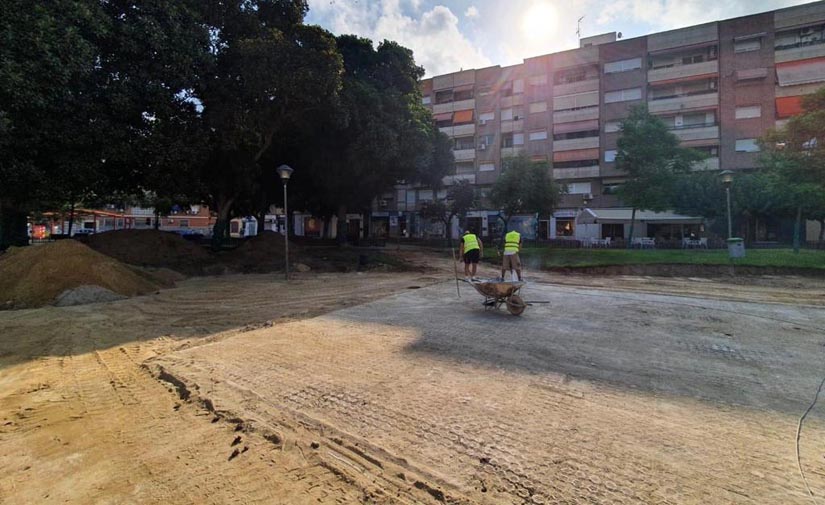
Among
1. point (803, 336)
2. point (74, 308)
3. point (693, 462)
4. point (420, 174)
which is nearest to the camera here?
point (693, 462)

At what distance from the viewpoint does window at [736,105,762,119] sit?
1395 inches

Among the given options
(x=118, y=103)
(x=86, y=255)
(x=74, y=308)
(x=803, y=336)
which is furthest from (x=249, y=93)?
(x=803, y=336)

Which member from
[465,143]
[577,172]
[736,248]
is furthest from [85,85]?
[577,172]

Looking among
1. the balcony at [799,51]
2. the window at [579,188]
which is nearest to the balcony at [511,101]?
the window at [579,188]

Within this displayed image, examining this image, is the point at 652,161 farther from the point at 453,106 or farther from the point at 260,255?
the point at 453,106

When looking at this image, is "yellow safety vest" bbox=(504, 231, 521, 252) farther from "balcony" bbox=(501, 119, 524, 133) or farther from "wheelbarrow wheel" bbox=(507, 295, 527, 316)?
"balcony" bbox=(501, 119, 524, 133)

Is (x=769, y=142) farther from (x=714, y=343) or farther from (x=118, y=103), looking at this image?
(x=118, y=103)

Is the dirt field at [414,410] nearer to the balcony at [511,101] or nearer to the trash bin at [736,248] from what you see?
the trash bin at [736,248]

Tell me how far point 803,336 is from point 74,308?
13.9m

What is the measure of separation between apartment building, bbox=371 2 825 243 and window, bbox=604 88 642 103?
3.6 inches

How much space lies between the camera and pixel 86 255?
11195 millimetres

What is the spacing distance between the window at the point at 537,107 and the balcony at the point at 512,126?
152cm

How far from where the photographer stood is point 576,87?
42.0 m

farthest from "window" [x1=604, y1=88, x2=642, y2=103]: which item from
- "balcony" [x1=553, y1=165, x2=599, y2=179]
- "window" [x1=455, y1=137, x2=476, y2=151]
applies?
"window" [x1=455, y1=137, x2=476, y2=151]
